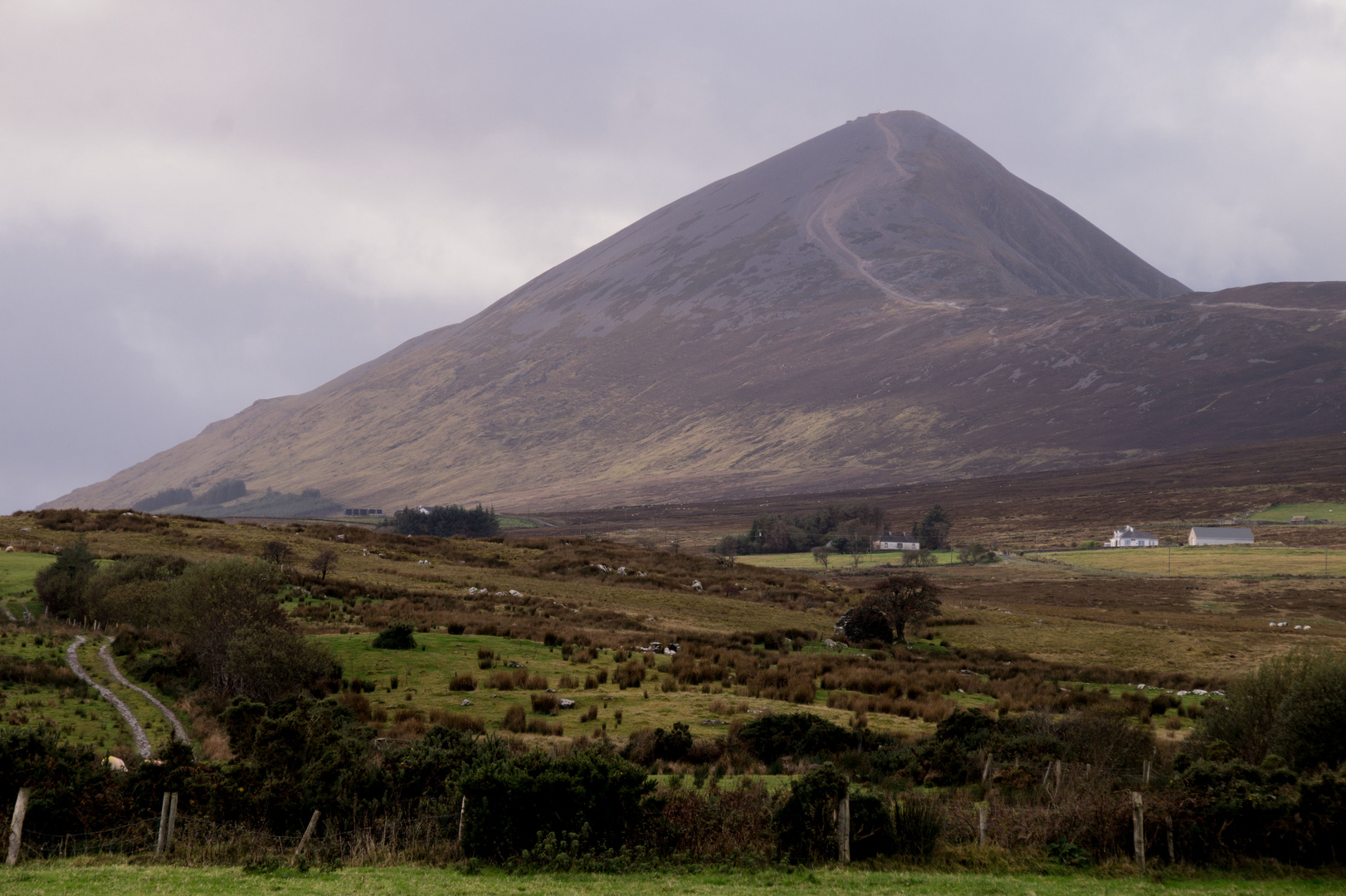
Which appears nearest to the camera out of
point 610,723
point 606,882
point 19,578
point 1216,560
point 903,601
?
point 606,882

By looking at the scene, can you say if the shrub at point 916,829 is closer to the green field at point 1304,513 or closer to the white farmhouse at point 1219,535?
the white farmhouse at point 1219,535

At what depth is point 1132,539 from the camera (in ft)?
404

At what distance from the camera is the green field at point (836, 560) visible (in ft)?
351

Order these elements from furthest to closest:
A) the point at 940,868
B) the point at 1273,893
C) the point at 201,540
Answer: the point at 201,540
the point at 940,868
the point at 1273,893

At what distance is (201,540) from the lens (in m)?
58.7

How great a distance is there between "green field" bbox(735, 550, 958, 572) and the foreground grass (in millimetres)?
90014

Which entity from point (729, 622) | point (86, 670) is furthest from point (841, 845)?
point (729, 622)

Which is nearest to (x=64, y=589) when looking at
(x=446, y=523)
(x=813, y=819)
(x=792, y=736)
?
(x=792, y=736)

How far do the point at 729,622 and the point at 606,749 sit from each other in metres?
34.3

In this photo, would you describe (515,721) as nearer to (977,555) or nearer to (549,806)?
(549,806)

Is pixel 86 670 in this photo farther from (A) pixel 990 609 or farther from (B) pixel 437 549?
(A) pixel 990 609

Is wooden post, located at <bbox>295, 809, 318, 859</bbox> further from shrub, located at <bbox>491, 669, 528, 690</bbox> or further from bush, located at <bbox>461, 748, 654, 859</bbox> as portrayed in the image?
shrub, located at <bbox>491, 669, 528, 690</bbox>

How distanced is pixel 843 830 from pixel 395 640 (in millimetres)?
21042

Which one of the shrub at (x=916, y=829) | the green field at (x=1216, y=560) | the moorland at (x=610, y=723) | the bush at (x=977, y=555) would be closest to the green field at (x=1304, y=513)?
the green field at (x=1216, y=560)
